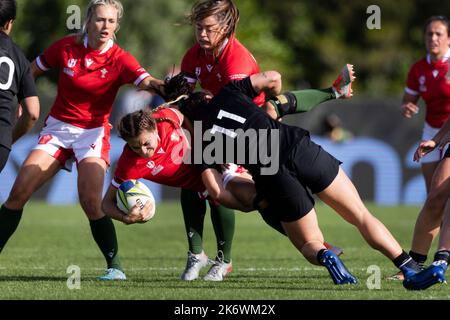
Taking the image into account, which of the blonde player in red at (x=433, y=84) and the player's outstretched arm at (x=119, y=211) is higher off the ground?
the blonde player in red at (x=433, y=84)

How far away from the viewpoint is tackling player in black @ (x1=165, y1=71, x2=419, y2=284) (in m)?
6.79

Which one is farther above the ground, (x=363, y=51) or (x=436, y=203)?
(x=436, y=203)

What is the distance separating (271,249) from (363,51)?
1138 inches

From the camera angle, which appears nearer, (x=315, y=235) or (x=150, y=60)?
(x=315, y=235)

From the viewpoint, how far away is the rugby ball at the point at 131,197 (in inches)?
284

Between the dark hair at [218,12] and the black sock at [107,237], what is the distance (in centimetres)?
184

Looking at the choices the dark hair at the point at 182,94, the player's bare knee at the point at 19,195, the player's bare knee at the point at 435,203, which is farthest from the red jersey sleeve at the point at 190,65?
the player's bare knee at the point at 435,203

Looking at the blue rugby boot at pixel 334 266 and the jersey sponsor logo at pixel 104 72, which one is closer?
the blue rugby boot at pixel 334 266

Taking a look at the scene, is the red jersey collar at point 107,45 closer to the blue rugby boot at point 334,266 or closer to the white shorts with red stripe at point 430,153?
the blue rugby boot at point 334,266

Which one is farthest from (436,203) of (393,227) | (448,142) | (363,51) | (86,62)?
(363,51)

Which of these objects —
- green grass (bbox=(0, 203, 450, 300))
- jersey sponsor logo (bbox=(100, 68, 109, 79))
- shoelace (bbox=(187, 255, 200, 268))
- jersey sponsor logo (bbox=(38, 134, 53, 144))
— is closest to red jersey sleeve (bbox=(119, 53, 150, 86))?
jersey sponsor logo (bbox=(100, 68, 109, 79))

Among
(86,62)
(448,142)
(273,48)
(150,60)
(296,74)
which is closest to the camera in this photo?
(448,142)

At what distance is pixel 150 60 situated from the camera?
27438mm

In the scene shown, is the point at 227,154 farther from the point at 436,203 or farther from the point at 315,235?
the point at 436,203
